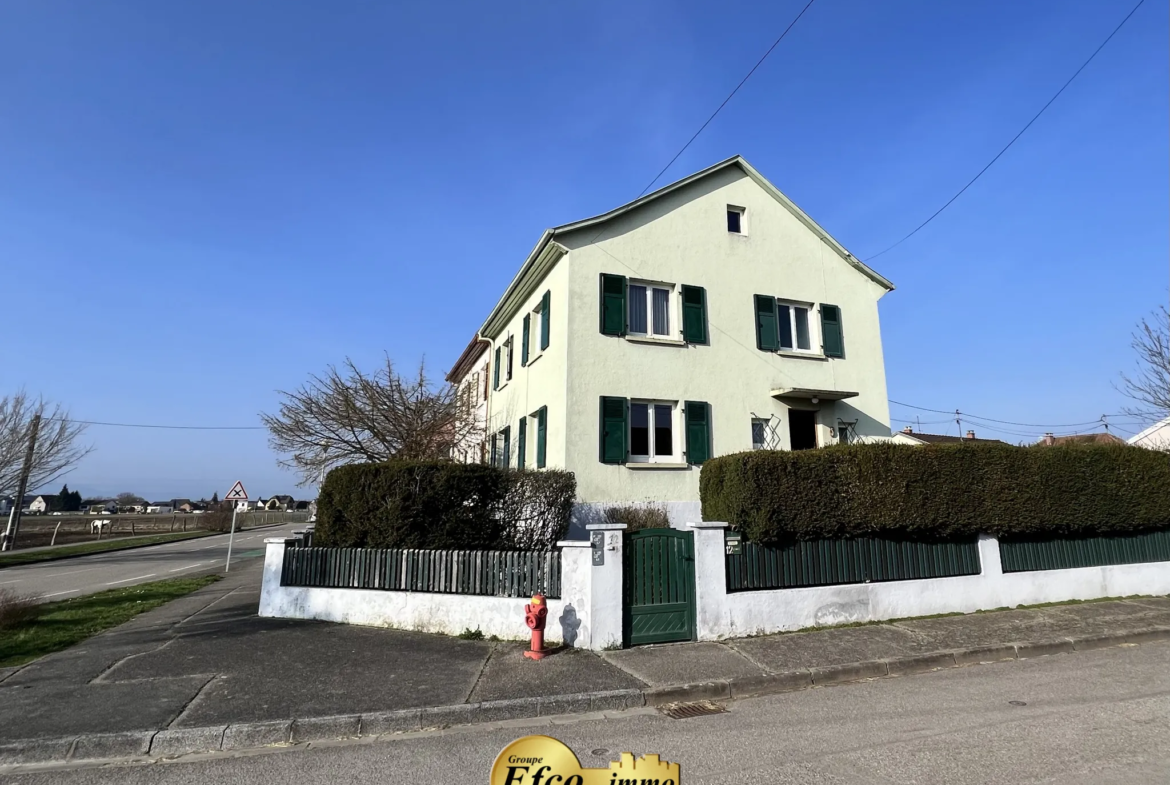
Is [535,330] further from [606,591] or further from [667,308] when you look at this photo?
[606,591]

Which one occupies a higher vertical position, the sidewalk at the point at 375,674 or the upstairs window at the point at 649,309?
the upstairs window at the point at 649,309

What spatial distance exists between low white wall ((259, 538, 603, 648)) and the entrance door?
932 cm

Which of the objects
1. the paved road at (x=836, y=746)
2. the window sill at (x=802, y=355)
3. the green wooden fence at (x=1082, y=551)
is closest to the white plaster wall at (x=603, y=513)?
the window sill at (x=802, y=355)

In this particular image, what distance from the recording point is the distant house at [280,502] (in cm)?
9088

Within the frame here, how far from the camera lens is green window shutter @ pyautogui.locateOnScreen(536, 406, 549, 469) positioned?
14281 millimetres

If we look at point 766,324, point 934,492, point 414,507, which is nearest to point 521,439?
point 414,507

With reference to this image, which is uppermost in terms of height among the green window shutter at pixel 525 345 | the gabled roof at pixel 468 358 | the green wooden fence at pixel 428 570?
the gabled roof at pixel 468 358

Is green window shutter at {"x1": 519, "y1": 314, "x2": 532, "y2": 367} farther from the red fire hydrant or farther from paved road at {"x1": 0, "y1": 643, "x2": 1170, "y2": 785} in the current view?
paved road at {"x1": 0, "y1": 643, "x2": 1170, "y2": 785}

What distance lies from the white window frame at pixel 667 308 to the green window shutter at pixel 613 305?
0.23m

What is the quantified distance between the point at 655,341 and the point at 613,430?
2.47 metres

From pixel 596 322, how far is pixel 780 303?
560cm

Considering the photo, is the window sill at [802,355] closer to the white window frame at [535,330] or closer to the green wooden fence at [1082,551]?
→ the white window frame at [535,330]

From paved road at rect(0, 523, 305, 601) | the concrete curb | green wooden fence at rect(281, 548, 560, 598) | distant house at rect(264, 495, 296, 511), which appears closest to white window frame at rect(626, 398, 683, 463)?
green wooden fence at rect(281, 548, 560, 598)

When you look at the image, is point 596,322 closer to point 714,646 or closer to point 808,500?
point 808,500
